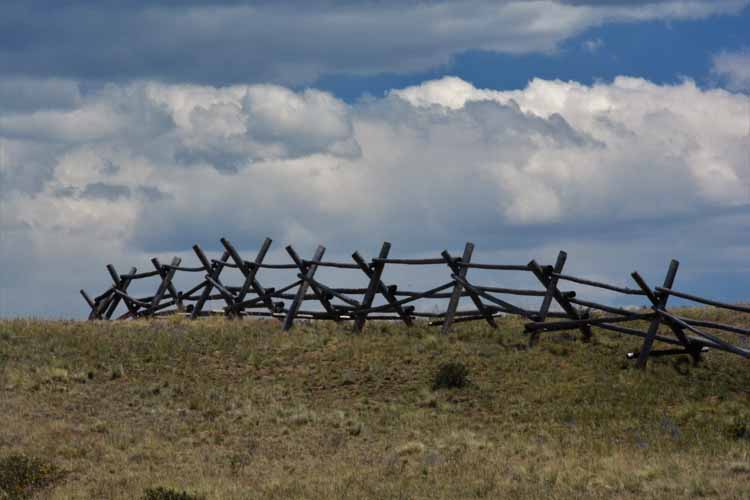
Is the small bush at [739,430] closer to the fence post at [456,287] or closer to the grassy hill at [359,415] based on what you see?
the grassy hill at [359,415]

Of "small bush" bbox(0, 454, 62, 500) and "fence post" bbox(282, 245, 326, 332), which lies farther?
"fence post" bbox(282, 245, 326, 332)

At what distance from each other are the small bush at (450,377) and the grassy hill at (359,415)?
147 millimetres

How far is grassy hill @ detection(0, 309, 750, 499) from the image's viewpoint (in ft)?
51.9

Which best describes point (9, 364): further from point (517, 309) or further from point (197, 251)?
point (517, 309)

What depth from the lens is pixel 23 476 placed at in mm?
16766

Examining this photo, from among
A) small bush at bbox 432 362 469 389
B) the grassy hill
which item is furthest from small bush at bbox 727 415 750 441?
small bush at bbox 432 362 469 389

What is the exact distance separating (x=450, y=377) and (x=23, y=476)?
8.69 metres

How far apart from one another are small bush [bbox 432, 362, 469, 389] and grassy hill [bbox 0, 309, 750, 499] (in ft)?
0.48

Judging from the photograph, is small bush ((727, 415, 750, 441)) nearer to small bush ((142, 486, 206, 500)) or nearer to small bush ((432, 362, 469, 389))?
small bush ((432, 362, 469, 389))

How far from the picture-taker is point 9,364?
23.7 metres

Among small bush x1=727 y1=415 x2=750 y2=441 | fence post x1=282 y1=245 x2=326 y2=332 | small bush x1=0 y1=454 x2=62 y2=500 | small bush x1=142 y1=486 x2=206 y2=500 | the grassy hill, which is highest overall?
fence post x1=282 y1=245 x2=326 y2=332

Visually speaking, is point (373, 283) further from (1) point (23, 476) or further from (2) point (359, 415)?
(1) point (23, 476)

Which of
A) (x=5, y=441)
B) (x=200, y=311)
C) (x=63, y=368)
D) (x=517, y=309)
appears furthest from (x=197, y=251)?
(x=5, y=441)

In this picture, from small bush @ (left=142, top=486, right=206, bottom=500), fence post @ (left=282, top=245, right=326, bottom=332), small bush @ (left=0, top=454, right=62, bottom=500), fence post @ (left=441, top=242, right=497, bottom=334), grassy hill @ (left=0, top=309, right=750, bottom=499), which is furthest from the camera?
fence post @ (left=282, top=245, right=326, bottom=332)
